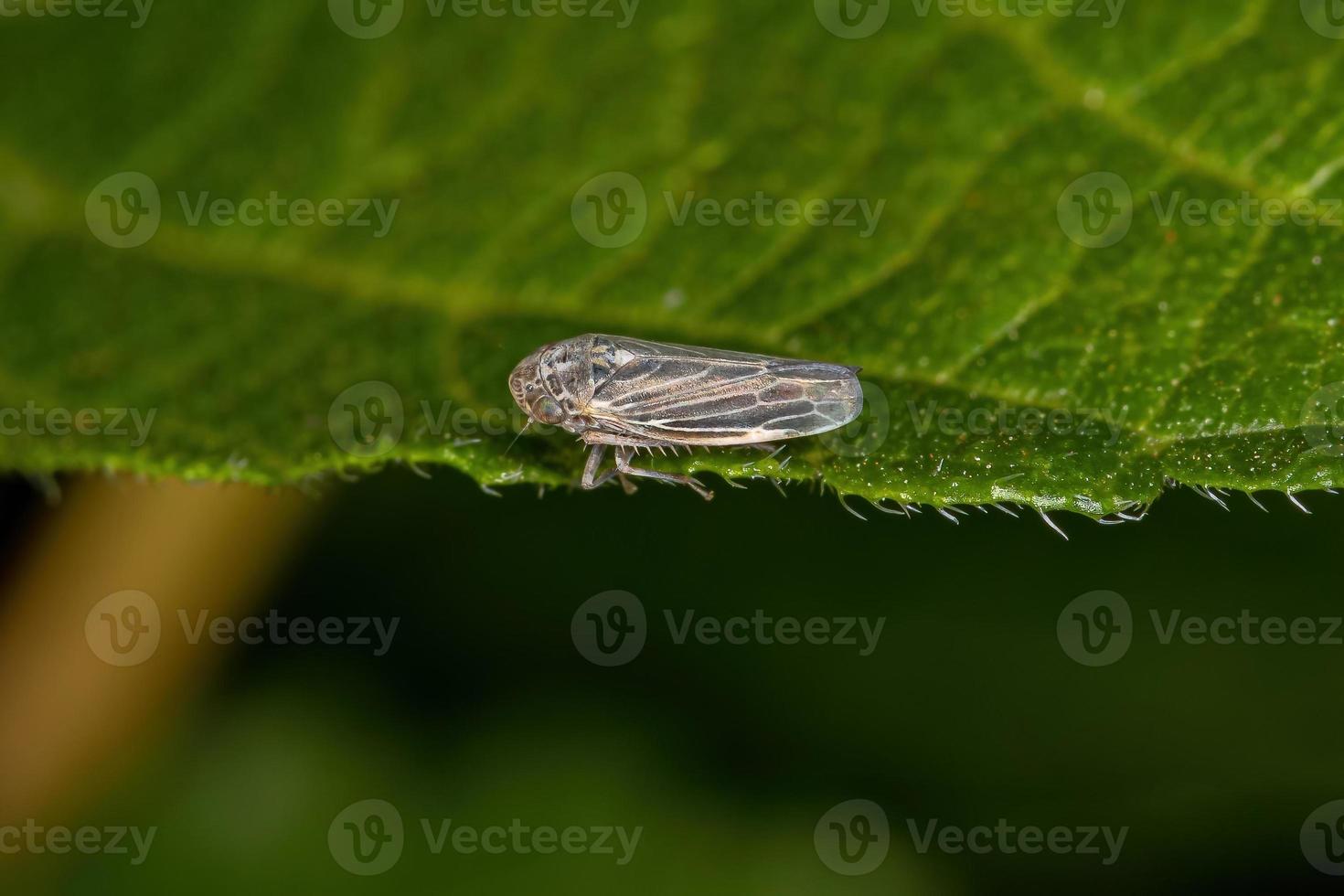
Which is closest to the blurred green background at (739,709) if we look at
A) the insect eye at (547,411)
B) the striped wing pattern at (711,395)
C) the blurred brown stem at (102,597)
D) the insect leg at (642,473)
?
the blurred brown stem at (102,597)

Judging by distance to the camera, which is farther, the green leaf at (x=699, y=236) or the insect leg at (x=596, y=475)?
the insect leg at (x=596, y=475)

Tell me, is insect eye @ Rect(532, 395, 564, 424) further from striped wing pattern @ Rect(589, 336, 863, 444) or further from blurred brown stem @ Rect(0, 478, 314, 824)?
blurred brown stem @ Rect(0, 478, 314, 824)

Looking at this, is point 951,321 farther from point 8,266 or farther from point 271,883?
point 271,883

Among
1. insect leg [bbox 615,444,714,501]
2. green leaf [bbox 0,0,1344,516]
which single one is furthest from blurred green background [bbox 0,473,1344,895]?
green leaf [bbox 0,0,1344,516]

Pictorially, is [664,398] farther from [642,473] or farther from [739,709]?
[739,709]

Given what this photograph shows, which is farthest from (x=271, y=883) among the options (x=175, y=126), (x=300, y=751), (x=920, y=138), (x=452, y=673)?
(x=920, y=138)

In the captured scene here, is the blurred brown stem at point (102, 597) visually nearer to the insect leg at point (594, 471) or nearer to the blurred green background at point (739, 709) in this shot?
the blurred green background at point (739, 709)

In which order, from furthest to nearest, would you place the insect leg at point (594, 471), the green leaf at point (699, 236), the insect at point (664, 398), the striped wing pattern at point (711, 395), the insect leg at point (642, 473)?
the insect leg at point (642, 473), the insect leg at point (594, 471), the insect at point (664, 398), the striped wing pattern at point (711, 395), the green leaf at point (699, 236)

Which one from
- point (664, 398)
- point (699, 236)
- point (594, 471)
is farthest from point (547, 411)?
point (699, 236)
